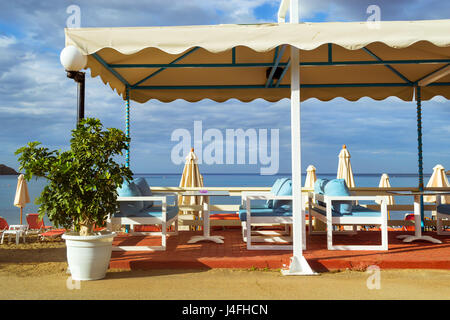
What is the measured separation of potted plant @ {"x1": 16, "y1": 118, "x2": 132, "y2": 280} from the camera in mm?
3965

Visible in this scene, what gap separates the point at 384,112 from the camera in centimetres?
4284

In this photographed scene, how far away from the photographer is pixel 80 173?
3.99m


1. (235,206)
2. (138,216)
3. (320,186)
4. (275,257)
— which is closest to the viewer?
(275,257)

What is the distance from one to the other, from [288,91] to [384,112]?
39.5 meters

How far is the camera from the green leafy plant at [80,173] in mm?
3957

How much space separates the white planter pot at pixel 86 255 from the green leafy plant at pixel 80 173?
6.7 inches
